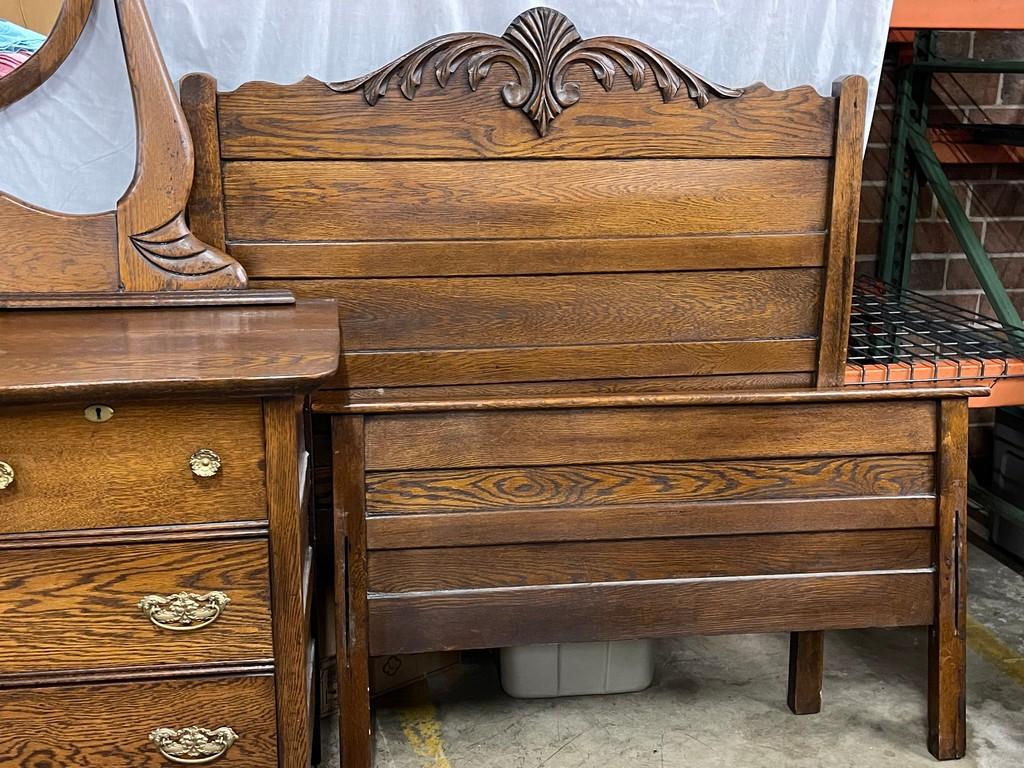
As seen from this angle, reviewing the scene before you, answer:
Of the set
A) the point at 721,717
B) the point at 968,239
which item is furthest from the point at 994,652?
the point at 968,239

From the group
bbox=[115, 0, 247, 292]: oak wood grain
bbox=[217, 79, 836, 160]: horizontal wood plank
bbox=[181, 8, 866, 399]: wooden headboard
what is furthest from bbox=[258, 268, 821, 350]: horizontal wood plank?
bbox=[217, 79, 836, 160]: horizontal wood plank

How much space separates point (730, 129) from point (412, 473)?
865 mm

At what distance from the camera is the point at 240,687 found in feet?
4.84

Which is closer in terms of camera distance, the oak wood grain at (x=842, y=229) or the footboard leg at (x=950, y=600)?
the oak wood grain at (x=842, y=229)

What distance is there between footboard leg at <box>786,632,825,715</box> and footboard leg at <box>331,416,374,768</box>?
948 millimetres

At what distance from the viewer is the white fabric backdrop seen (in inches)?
70.5

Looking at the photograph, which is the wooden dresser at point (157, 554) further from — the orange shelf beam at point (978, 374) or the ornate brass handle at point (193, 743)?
the orange shelf beam at point (978, 374)

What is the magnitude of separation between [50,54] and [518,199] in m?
0.85

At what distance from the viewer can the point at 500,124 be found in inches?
71.2

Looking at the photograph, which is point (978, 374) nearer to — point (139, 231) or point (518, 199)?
point (518, 199)

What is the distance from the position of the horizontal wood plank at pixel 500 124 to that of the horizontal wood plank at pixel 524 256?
16cm

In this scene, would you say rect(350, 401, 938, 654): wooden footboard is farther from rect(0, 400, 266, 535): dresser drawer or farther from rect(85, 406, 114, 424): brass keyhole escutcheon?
rect(85, 406, 114, 424): brass keyhole escutcheon

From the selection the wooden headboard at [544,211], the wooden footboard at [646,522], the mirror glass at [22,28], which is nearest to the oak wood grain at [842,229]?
the wooden headboard at [544,211]

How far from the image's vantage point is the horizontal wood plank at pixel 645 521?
6.15 ft
